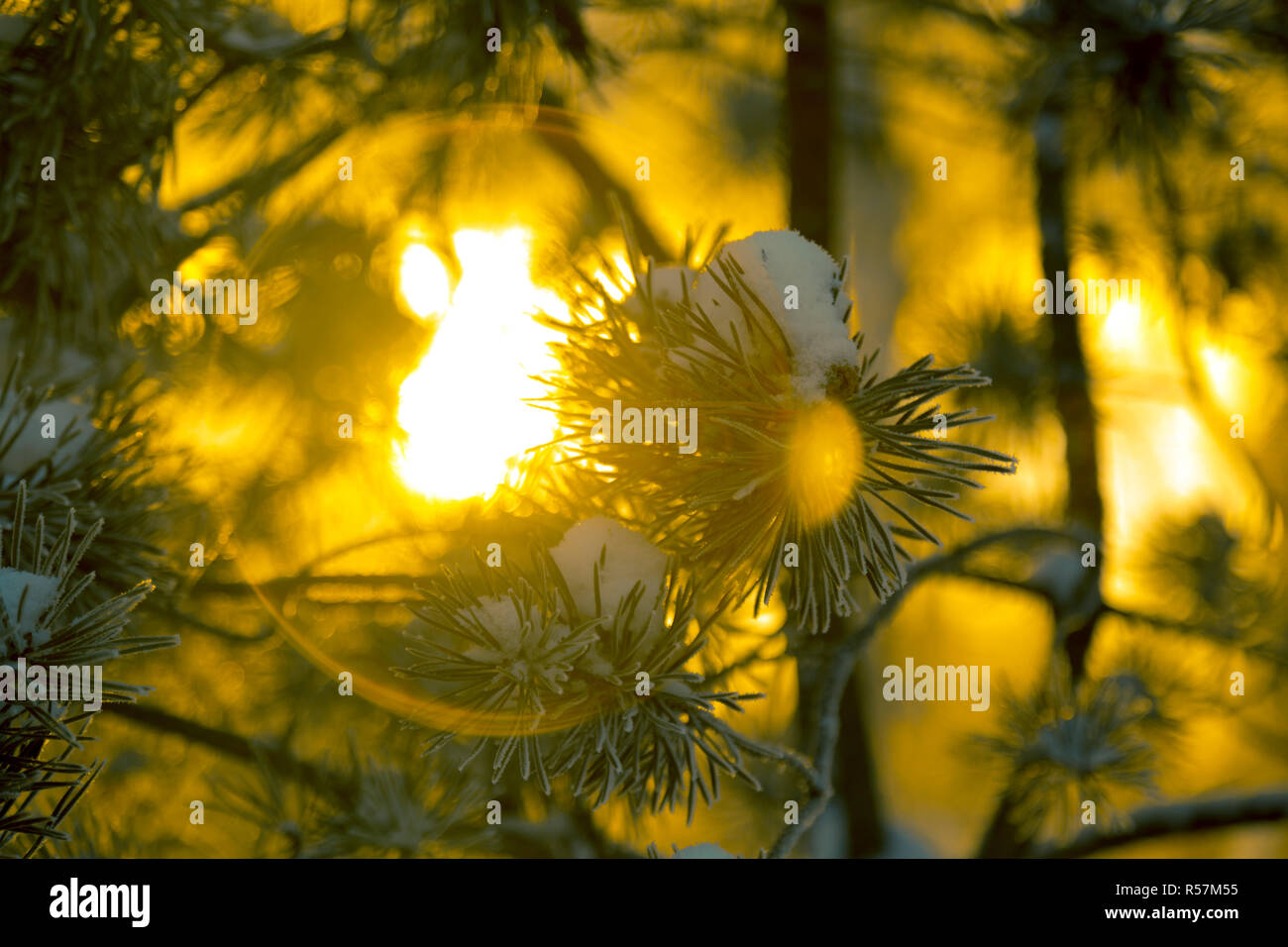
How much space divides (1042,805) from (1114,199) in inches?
60.3

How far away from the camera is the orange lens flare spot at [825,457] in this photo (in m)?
0.39

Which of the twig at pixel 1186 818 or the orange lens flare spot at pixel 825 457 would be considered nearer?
the orange lens flare spot at pixel 825 457

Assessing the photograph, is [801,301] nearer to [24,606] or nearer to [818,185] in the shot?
[24,606]

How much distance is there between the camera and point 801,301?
0.39 m

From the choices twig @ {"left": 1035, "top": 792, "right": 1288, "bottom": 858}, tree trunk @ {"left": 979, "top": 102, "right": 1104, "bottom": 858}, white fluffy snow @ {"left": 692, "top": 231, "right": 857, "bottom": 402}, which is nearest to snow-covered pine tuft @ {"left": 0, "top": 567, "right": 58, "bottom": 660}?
white fluffy snow @ {"left": 692, "top": 231, "right": 857, "bottom": 402}

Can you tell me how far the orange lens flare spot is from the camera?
1.27 ft

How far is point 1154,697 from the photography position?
4.27 feet

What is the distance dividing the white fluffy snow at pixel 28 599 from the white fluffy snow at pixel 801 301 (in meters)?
0.35

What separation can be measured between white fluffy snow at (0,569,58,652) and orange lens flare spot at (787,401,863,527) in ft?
1.21

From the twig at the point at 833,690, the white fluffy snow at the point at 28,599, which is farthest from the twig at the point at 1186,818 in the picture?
the white fluffy snow at the point at 28,599

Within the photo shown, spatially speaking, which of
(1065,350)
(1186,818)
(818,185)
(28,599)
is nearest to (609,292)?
(28,599)

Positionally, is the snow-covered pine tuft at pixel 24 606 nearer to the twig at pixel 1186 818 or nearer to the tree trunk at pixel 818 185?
the tree trunk at pixel 818 185

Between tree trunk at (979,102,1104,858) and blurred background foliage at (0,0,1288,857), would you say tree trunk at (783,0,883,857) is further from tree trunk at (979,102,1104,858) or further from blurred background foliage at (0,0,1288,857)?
tree trunk at (979,102,1104,858)
